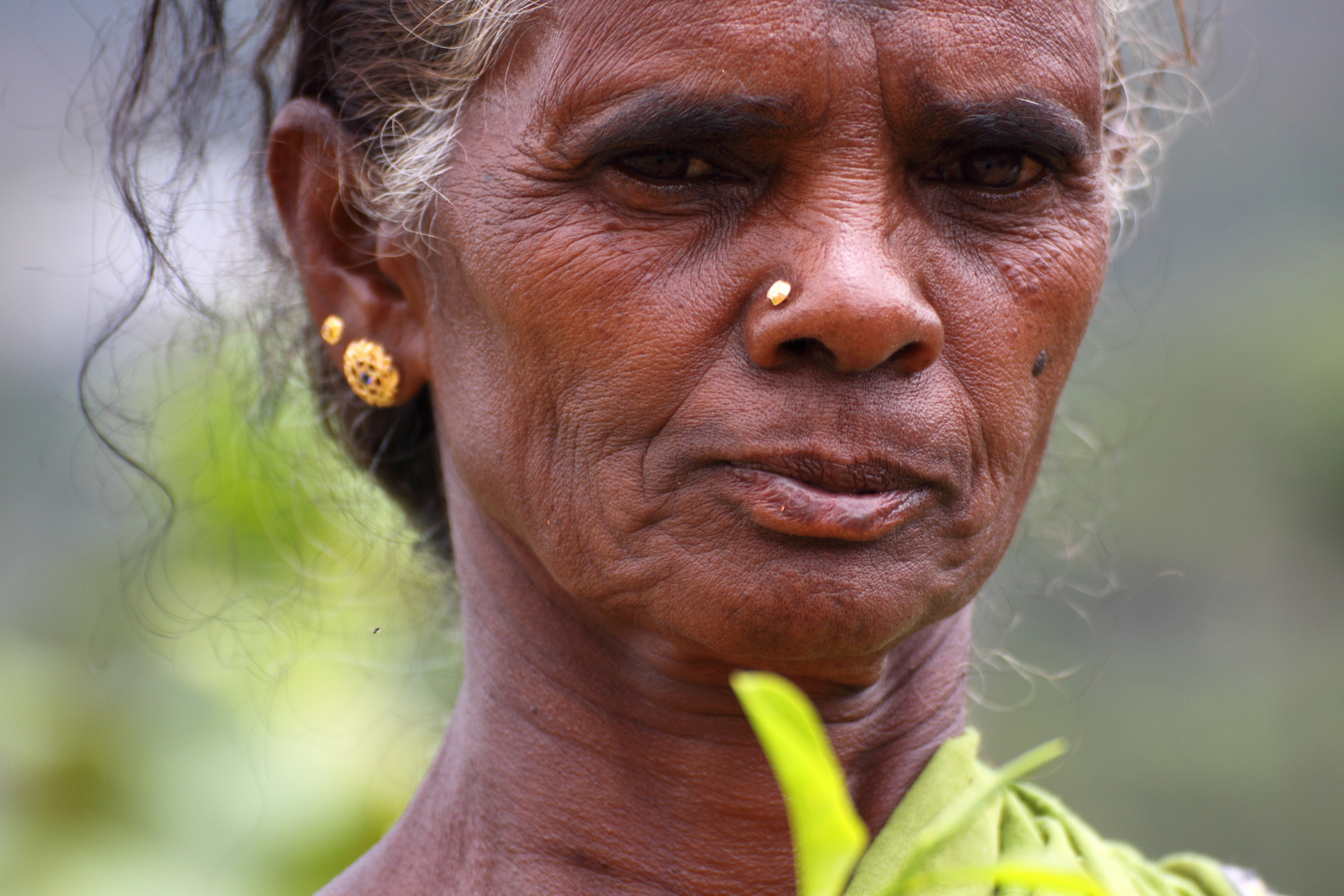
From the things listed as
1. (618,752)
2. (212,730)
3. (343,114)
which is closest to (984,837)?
(618,752)

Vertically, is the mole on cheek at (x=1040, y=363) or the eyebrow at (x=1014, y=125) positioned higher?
the eyebrow at (x=1014, y=125)

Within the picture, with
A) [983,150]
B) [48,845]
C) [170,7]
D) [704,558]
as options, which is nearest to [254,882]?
[48,845]

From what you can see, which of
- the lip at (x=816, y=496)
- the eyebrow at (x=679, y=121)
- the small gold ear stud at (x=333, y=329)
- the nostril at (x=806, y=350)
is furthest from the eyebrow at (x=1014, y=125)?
the small gold ear stud at (x=333, y=329)

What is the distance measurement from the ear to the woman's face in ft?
0.77

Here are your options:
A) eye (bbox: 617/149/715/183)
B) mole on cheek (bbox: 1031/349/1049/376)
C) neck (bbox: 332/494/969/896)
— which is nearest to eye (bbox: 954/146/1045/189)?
mole on cheek (bbox: 1031/349/1049/376)

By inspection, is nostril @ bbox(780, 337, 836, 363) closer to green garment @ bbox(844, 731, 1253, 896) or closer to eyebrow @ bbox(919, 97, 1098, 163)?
eyebrow @ bbox(919, 97, 1098, 163)

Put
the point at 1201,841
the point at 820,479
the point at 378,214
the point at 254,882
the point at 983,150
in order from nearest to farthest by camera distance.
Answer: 1. the point at 820,479
2. the point at 983,150
3. the point at 378,214
4. the point at 254,882
5. the point at 1201,841

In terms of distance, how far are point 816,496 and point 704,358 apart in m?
0.20

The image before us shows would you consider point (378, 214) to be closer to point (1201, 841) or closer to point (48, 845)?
point (48, 845)

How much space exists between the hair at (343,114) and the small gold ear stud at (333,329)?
16 cm

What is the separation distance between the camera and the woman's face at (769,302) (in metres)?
1.45

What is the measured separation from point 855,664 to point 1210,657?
15.1ft

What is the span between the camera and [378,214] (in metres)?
1.84

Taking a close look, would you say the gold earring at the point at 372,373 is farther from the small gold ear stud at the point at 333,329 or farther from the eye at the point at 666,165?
the eye at the point at 666,165
